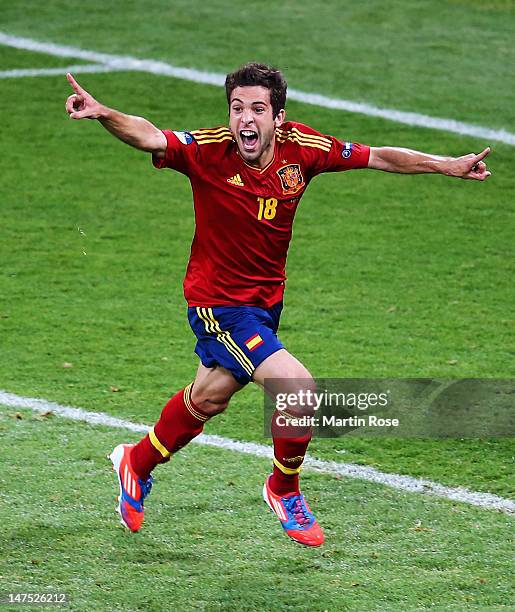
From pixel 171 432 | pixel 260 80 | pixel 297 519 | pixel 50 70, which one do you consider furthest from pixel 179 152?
pixel 50 70

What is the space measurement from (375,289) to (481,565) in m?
3.58

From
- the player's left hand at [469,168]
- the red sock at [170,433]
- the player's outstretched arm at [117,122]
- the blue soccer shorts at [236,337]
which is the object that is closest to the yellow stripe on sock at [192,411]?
the red sock at [170,433]

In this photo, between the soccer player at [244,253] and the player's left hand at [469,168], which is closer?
the soccer player at [244,253]

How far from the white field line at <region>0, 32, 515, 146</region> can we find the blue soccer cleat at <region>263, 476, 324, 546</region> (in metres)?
6.85

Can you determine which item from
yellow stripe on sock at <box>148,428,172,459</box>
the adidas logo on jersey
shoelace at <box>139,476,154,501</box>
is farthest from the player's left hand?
shoelace at <box>139,476,154,501</box>

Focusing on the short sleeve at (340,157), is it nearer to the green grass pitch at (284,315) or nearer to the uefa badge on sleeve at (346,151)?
the uefa badge on sleeve at (346,151)

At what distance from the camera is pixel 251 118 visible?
5035 mm

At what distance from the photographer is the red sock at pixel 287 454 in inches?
202

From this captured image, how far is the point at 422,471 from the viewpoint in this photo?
604 centimetres

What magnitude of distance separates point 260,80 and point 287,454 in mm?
1424

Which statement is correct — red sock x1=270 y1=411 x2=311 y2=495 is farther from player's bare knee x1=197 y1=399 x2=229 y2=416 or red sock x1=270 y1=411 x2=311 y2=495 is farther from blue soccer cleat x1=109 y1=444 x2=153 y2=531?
blue soccer cleat x1=109 y1=444 x2=153 y2=531

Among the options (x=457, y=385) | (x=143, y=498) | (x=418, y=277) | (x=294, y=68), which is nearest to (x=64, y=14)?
(x=294, y=68)

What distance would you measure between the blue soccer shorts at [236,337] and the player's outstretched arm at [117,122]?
0.66 m

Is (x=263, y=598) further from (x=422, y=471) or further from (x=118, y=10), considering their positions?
(x=118, y=10)
